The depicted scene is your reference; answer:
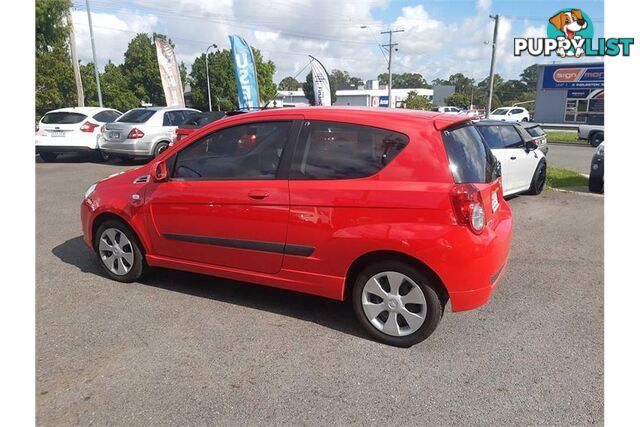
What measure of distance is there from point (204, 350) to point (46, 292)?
1998 millimetres

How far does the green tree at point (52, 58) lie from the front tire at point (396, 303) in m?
24.0

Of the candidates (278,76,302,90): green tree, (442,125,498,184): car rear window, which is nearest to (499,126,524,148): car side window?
(442,125,498,184): car rear window

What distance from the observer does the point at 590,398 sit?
2633 millimetres

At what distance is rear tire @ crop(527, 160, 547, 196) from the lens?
829 cm

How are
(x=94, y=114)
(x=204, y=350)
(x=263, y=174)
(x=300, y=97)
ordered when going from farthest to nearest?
(x=300, y=97) → (x=94, y=114) → (x=263, y=174) → (x=204, y=350)

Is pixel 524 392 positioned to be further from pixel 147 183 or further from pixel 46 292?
pixel 46 292

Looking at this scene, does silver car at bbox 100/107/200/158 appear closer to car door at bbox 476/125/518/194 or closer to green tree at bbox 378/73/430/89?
car door at bbox 476/125/518/194

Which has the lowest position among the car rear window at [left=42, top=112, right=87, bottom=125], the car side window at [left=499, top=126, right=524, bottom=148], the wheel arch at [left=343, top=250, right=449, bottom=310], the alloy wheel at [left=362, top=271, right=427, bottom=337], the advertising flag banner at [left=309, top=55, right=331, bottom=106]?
the alloy wheel at [left=362, top=271, right=427, bottom=337]

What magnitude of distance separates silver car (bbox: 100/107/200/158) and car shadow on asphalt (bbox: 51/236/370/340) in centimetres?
741

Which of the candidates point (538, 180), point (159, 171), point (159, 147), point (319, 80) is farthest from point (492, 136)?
point (319, 80)

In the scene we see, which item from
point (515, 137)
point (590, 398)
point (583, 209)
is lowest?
point (590, 398)

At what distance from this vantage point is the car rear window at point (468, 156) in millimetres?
3010
